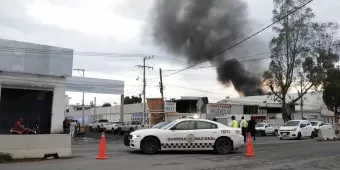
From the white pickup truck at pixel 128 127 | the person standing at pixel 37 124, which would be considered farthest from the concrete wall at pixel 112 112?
the person standing at pixel 37 124

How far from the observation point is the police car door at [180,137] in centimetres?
1384

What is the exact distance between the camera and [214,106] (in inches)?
1845

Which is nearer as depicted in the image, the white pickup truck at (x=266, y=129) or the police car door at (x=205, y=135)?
the police car door at (x=205, y=135)

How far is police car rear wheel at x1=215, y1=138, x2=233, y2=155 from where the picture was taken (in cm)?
1420

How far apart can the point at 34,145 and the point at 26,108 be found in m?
17.9

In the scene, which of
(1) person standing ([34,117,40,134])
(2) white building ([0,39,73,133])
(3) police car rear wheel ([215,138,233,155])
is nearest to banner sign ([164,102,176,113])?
(2) white building ([0,39,73,133])

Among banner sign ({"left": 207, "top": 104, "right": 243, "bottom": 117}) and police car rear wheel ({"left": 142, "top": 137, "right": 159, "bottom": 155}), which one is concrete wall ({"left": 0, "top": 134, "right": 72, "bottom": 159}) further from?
banner sign ({"left": 207, "top": 104, "right": 243, "bottom": 117})

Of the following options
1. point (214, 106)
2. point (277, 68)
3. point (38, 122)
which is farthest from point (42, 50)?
point (277, 68)

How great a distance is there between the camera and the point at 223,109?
49.2m

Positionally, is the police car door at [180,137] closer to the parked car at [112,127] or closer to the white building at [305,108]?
the parked car at [112,127]

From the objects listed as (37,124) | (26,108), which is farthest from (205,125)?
(26,108)

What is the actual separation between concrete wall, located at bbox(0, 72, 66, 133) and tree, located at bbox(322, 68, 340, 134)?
3374 centimetres

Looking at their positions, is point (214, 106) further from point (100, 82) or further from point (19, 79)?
point (19, 79)

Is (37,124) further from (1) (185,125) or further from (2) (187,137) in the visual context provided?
(2) (187,137)
